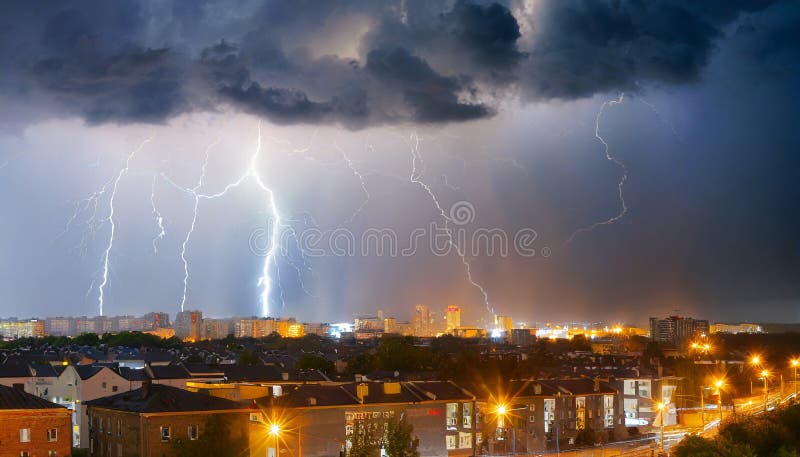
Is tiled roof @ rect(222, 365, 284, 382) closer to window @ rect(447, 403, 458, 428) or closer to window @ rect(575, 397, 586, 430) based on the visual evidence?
window @ rect(447, 403, 458, 428)

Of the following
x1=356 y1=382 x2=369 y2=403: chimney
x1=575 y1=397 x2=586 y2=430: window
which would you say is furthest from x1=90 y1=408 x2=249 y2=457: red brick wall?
x1=575 y1=397 x2=586 y2=430: window

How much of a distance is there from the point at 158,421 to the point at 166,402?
0.95 m

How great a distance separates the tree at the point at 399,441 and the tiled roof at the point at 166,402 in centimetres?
482

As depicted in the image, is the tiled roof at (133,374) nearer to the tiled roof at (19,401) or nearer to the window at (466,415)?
the tiled roof at (19,401)

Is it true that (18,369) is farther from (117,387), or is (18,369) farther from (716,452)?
(716,452)

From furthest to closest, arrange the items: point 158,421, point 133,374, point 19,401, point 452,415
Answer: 1. point 133,374
2. point 452,415
3. point 19,401
4. point 158,421

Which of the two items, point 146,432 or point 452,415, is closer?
point 146,432

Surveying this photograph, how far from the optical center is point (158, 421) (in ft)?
93.2

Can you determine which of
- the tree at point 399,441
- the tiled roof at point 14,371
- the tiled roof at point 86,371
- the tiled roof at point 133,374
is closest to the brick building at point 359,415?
the tree at point 399,441

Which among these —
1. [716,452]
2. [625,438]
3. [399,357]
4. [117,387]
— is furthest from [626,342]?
[716,452]

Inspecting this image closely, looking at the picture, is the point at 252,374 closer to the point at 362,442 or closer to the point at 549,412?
the point at 549,412

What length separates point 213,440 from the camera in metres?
28.4

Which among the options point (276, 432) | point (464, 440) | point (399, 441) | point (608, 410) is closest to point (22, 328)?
point (608, 410)

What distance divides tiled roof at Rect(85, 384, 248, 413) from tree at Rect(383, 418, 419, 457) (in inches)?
190
